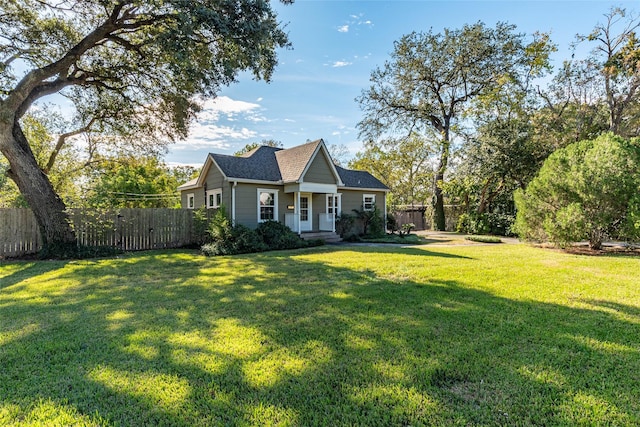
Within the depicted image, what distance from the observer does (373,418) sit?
2.20 m

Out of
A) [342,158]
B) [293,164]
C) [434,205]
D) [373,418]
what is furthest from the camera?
[342,158]

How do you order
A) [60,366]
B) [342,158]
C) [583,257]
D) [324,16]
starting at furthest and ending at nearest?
[342,158], [324,16], [583,257], [60,366]

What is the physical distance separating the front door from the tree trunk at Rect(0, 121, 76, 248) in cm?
940

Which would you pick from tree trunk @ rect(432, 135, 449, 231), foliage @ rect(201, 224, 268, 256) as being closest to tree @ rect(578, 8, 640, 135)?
tree trunk @ rect(432, 135, 449, 231)

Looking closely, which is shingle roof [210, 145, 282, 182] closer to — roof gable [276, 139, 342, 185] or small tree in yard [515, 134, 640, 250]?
roof gable [276, 139, 342, 185]

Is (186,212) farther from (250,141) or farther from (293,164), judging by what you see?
(250,141)

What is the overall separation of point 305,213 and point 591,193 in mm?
11412

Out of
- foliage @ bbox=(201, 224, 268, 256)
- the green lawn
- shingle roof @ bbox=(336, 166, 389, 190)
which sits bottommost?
the green lawn

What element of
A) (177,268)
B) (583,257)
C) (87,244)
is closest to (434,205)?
(583,257)

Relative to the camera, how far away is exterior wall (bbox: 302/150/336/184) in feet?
51.2

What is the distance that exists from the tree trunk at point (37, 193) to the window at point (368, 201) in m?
14.1

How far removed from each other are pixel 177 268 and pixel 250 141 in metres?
29.2

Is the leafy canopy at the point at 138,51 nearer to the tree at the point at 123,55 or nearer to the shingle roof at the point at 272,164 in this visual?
the tree at the point at 123,55

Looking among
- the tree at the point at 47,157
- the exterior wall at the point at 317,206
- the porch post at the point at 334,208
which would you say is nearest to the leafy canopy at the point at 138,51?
the tree at the point at 47,157
